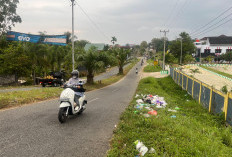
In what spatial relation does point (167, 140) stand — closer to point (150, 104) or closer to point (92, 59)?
point (150, 104)

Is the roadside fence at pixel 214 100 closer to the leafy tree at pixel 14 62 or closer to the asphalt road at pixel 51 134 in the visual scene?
the asphalt road at pixel 51 134

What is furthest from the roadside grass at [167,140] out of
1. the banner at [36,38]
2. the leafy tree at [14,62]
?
the leafy tree at [14,62]

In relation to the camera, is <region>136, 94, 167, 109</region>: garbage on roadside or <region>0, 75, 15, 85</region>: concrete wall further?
<region>0, 75, 15, 85</region>: concrete wall

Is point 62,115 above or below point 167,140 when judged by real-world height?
above

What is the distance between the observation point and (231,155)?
4.36 meters

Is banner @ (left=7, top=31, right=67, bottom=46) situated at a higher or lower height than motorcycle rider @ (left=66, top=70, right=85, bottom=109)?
higher

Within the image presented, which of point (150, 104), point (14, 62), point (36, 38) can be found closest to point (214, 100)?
point (150, 104)

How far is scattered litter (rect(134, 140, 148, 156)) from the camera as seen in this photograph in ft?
13.7

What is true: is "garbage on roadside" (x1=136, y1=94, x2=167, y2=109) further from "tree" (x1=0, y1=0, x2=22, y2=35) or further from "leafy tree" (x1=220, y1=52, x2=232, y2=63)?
"leafy tree" (x1=220, y1=52, x2=232, y2=63)

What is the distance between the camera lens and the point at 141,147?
4.38 meters

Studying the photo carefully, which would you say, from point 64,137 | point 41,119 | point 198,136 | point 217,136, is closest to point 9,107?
point 41,119

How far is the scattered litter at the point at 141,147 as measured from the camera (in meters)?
4.16

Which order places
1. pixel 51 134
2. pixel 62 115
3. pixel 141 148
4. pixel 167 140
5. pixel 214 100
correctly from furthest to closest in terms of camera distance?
pixel 214 100 → pixel 62 115 → pixel 51 134 → pixel 167 140 → pixel 141 148

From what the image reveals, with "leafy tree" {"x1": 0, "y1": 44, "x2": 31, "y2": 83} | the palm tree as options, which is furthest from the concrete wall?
the palm tree
